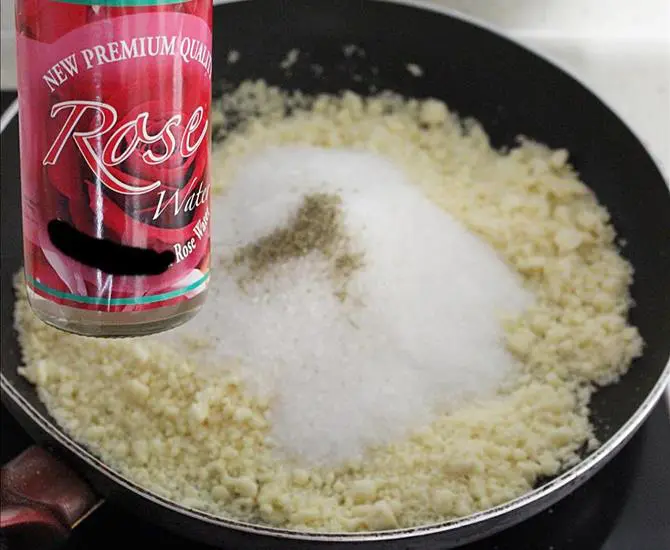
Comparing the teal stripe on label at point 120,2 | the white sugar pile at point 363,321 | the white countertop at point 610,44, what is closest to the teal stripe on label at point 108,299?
the teal stripe on label at point 120,2

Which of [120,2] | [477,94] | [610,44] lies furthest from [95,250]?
[610,44]

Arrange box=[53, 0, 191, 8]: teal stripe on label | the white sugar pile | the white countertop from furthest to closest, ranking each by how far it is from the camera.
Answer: the white countertop → the white sugar pile → box=[53, 0, 191, 8]: teal stripe on label

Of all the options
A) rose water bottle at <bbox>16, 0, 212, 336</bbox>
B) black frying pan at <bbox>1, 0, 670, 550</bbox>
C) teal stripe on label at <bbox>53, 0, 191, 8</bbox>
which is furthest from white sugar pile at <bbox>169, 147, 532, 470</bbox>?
teal stripe on label at <bbox>53, 0, 191, 8</bbox>

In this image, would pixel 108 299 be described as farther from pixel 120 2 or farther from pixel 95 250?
pixel 120 2

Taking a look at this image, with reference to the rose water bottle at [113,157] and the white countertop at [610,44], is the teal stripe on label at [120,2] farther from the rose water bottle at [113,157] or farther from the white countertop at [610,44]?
the white countertop at [610,44]

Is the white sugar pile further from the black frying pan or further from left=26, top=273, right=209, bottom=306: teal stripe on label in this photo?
left=26, top=273, right=209, bottom=306: teal stripe on label

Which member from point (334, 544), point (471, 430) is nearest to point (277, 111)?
point (471, 430)

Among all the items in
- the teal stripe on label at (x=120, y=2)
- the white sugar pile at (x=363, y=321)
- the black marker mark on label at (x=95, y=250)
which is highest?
the teal stripe on label at (x=120, y=2)
